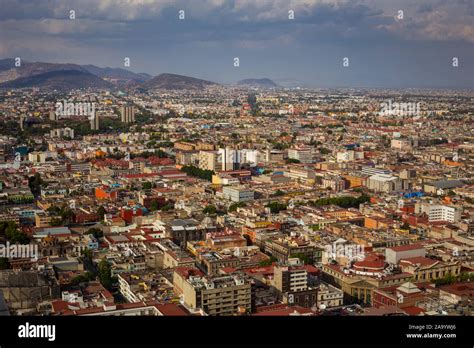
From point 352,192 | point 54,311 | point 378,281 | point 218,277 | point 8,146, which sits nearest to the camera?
point 54,311

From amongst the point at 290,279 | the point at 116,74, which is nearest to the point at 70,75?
the point at 116,74

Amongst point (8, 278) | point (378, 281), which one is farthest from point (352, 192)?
point (8, 278)

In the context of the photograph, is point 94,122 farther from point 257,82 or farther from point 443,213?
point 443,213

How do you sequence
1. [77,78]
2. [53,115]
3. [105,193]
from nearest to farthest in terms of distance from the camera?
[105,193]
[77,78]
[53,115]

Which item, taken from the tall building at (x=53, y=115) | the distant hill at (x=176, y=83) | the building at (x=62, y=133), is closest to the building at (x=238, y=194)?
the building at (x=62, y=133)

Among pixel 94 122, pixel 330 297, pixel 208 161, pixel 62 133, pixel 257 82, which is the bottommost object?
pixel 330 297

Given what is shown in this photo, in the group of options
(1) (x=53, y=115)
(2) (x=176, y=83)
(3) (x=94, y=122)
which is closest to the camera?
(1) (x=53, y=115)

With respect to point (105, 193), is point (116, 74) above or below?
above
